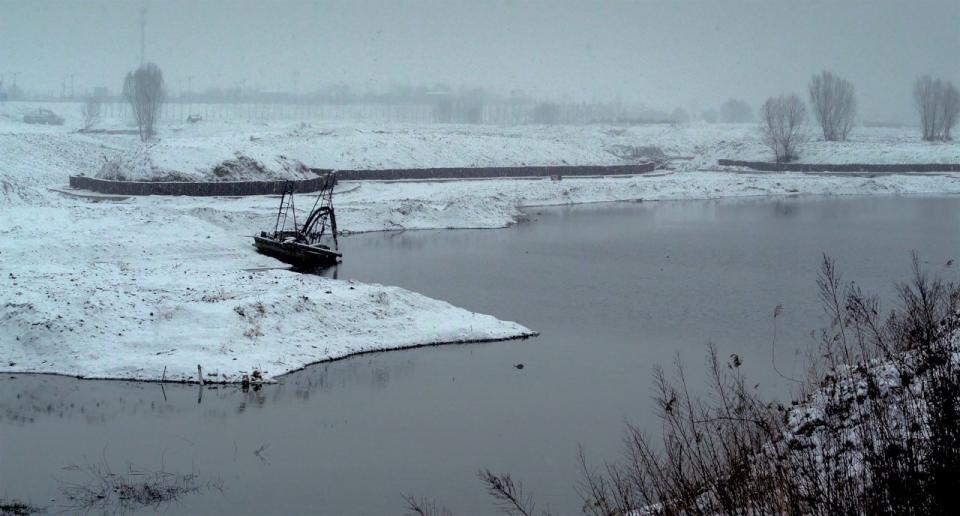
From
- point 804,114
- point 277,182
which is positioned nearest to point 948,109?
point 804,114

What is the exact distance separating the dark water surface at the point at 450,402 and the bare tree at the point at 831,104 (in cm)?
6516

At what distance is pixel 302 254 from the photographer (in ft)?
83.3

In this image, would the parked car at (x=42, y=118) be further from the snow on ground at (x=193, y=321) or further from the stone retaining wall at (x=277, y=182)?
the snow on ground at (x=193, y=321)

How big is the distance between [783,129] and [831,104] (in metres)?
15.8

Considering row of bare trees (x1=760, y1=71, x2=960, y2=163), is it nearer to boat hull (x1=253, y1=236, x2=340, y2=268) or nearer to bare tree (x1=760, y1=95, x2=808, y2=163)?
bare tree (x1=760, y1=95, x2=808, y2=163)

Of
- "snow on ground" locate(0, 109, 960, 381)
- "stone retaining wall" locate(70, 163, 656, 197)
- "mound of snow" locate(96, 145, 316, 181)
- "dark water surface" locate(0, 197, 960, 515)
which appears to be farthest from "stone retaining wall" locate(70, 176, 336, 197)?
"dark water surface" locate(0, 197, 960, 515)

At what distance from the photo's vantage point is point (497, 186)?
164 feet

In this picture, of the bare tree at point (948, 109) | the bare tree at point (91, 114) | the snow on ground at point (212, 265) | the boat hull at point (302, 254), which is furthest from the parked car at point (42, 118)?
the bare tree at point (948, 109)

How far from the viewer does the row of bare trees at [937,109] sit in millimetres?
86688

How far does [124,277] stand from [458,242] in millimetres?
14557

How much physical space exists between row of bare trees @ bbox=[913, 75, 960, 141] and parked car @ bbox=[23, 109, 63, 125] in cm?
8103

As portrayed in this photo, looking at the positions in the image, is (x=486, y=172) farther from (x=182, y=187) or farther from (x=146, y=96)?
(x=146, y=96)

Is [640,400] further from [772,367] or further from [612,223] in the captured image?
[612,223]

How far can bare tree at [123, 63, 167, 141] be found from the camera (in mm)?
→ 76062
